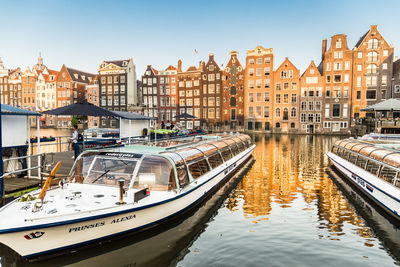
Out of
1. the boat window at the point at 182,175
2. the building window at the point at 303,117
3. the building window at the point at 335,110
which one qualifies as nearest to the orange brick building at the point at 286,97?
the building window at the point at 303,117

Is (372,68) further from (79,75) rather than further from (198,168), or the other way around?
(79,75)

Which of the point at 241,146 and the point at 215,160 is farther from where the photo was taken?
the point at 241,146

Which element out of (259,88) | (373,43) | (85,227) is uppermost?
(373,43)

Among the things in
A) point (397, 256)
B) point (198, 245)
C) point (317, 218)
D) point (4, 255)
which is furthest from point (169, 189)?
point (397, 256)

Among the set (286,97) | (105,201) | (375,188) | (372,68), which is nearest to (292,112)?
(286,97)

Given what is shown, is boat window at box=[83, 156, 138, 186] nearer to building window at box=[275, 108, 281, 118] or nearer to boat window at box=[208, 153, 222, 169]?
boat window at box=[208, 153, 222, 169]

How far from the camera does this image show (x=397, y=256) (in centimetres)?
692

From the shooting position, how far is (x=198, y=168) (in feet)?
36.9

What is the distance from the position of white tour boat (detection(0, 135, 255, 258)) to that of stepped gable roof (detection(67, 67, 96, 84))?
7780cm

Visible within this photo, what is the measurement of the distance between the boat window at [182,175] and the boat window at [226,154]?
5532 mm

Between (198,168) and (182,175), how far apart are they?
74.1 inches

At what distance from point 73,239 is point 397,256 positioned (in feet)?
28.1

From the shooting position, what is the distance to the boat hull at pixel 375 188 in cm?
899

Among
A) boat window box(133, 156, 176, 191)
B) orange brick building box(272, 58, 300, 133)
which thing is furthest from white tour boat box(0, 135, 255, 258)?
orange brick building box(272, 58, 300, 133)
